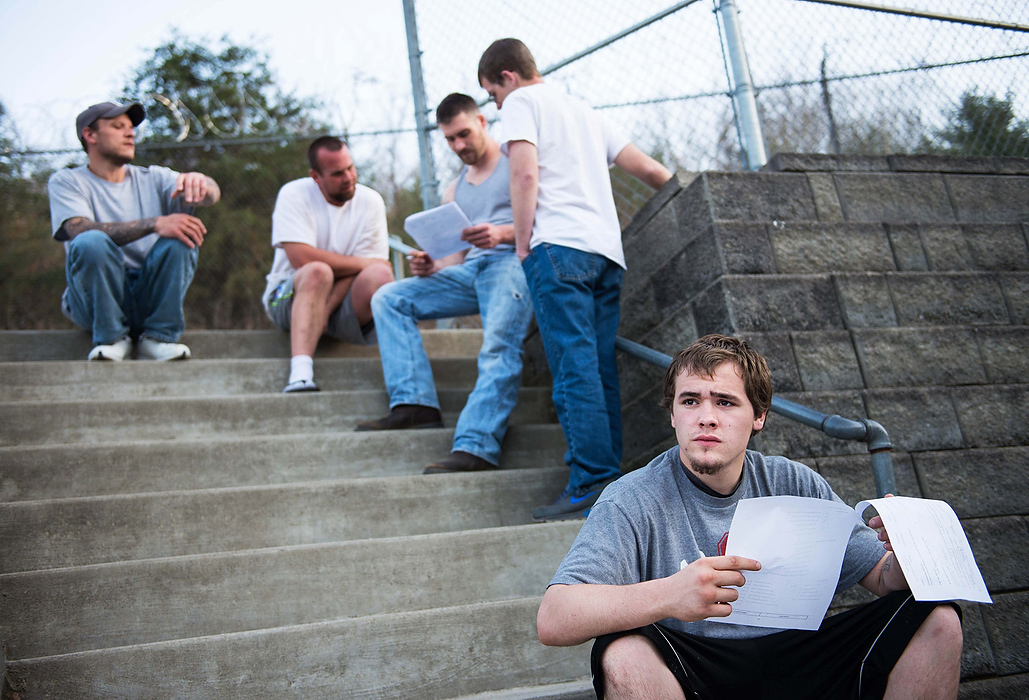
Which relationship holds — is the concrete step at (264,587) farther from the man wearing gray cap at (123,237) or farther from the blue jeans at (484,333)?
the man wearing gray cap at (123,237)

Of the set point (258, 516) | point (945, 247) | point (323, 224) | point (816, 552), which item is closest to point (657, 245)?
point (945, 247)

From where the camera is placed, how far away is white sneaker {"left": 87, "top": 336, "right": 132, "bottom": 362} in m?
3.39

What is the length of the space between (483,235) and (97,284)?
1656mm

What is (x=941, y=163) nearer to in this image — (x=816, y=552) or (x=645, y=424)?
(x=645, y=424)

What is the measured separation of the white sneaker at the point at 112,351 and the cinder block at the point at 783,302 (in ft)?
8.19

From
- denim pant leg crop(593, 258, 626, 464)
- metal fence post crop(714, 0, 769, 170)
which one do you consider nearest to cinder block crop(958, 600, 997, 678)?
denim pant leg crop(593, 258, 626, 464)

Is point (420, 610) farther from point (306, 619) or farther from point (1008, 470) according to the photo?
point (1008, 470)

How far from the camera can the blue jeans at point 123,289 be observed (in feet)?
11.2

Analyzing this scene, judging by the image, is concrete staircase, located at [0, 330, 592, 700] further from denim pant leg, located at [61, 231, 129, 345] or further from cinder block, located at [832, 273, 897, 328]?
cinder block, located at [832, 273, 897, 328]

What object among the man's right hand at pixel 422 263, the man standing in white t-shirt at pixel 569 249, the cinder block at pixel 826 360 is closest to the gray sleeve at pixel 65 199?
the man's right hand at pixel 422 263

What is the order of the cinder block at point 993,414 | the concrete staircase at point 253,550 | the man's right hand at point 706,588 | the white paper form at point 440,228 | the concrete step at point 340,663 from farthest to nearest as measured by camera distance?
the white paper form at point 440,228 → the cinder block at point 993,414 → the concrete staircase at point 253,550 → the concrete step at point 340,663 → the man's right hand at point 706,588

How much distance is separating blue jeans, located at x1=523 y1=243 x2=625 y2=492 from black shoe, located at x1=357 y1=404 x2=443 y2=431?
0.70 meters

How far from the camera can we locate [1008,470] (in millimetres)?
2508

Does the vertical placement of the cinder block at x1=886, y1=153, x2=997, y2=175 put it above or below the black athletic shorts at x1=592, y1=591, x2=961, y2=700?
above
